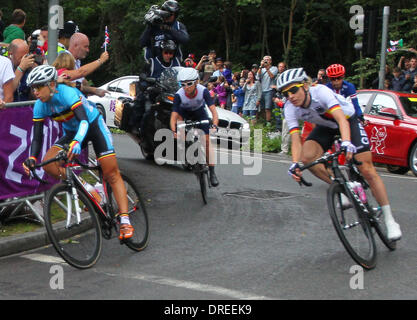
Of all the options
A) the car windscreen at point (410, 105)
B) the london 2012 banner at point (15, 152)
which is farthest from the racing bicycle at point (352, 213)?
the car windscreen at point (410, 105)

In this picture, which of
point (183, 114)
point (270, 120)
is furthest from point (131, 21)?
point (183, 114)

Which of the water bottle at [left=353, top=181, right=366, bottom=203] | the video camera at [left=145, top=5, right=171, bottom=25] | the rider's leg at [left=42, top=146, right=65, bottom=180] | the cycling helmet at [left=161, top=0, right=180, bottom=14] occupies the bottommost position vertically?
the water bottle at [left=353, top=181, right=366, bottom=203]

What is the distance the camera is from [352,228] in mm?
6898

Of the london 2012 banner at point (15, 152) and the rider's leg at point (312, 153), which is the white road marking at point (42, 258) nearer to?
the london 2012 banner at point (15, 152)

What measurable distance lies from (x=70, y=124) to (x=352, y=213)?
2.93m

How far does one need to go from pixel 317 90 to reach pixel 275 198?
3.72 meters

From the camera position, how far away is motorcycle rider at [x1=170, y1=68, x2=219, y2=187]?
423 inches

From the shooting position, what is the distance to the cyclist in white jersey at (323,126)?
7375mm

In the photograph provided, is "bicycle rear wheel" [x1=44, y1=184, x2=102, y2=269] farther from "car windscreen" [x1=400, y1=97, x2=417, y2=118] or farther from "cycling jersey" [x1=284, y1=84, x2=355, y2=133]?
"car windscreen" [x1=400, y1=97, x2=417, y2=118]

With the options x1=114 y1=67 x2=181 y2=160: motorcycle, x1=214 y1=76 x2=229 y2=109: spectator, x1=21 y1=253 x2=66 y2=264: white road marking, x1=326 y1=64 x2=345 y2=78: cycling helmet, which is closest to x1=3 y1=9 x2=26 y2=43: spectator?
x1=114 y1=67 x2=181 y2=160: motorcycle

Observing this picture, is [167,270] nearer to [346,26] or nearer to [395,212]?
[395,212]

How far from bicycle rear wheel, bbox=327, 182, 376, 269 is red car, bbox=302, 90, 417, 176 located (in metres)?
7.51

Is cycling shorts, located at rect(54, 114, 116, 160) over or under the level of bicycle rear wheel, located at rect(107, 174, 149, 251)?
over

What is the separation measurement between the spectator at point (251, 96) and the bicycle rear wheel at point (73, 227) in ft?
48.3
